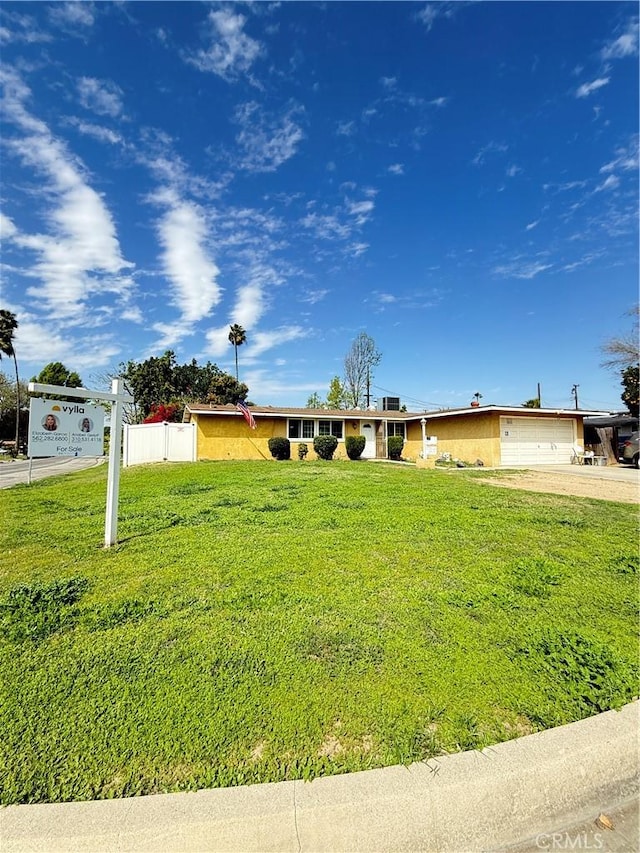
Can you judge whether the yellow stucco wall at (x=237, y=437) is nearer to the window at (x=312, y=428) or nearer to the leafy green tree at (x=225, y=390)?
the window at (x=312, y=428)

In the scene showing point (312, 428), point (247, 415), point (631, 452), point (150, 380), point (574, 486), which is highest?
point (150, 380)

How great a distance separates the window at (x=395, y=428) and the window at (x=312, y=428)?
3.15 meters

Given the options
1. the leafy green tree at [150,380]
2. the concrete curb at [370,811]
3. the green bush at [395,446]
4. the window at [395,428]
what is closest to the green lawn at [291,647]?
the concrete curb at [370,811]

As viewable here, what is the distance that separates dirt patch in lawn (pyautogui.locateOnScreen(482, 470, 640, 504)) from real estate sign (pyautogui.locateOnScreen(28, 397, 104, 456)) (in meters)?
8.56

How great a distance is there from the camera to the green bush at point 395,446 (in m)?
20.4

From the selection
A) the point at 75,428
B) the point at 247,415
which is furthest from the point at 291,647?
the point at 247,415

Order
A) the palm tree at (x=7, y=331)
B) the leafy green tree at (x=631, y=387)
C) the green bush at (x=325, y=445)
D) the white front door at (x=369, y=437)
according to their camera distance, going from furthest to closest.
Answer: the palm tree at (x=7, y=331), the leafy green tree at (x=631, y=387), the white front door at (x=369, y=437), the green bush at (x=325, y=445)

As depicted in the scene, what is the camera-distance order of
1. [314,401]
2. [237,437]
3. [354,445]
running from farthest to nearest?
[314,401] → [354,445] → [237,437]

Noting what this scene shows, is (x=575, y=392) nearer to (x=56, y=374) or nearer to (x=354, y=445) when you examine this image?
(x=354, y=445)

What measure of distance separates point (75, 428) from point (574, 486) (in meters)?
10.7

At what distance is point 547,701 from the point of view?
2.08 metres

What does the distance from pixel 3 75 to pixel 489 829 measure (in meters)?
11.0

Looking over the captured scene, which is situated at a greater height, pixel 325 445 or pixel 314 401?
pixel 314 401

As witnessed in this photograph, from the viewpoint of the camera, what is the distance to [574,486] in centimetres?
984
